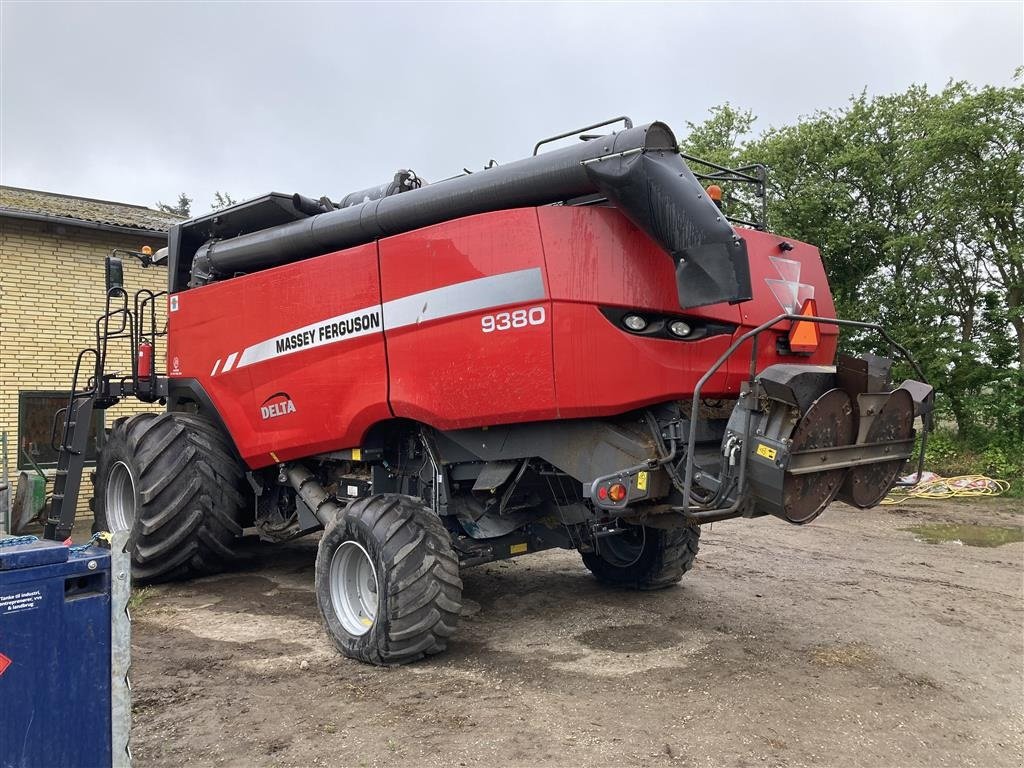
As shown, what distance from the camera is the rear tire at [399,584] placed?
4.64m

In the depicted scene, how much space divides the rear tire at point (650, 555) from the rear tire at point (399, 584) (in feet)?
6.56

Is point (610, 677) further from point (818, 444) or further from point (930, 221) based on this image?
point (930, 221)

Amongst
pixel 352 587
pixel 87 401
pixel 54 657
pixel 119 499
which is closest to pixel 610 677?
pixel 352 587

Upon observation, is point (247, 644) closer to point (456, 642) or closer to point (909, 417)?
point (456, 642)

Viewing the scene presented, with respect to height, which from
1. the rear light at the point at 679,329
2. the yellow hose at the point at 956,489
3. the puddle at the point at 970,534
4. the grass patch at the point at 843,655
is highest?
the rear light at the point at 679,329

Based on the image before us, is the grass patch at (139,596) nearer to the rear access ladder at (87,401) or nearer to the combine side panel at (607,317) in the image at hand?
the rear access ladder at (87,401)

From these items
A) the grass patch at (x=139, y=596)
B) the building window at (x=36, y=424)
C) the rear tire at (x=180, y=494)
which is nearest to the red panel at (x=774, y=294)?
the rear tire at (x=180, y=494)

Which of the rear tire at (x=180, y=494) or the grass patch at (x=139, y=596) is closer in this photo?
the grass patch at (x=139, y=596)

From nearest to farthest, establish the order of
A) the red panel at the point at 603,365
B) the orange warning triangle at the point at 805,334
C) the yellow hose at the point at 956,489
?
the red panel at the point at 603,365, the orange warning triangle at the point at 805,334, the yellow hose at the point at 956,489

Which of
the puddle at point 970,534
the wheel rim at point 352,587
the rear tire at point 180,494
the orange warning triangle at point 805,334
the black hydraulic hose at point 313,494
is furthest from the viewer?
the puddle at point 970,534

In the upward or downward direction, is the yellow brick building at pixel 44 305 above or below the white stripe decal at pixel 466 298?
above

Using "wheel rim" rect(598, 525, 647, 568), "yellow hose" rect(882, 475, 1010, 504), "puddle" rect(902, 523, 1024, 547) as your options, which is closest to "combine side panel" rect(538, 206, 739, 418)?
"wheel rim" rect(598, 525, 647, 568)

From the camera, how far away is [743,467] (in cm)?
387

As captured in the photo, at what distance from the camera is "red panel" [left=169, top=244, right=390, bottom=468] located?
5.15m
